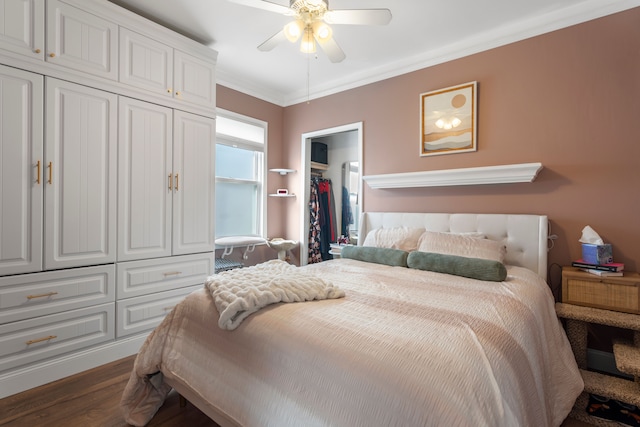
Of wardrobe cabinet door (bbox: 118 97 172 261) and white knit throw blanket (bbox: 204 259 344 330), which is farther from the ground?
wardrobe cabinet door (bbox: 118 97 172 261)

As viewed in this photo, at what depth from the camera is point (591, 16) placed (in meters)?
2.25

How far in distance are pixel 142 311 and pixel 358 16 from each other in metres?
2.63

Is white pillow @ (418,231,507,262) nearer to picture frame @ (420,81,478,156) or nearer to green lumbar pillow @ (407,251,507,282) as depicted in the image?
green lumbar pillow @ (407,251,507,282)

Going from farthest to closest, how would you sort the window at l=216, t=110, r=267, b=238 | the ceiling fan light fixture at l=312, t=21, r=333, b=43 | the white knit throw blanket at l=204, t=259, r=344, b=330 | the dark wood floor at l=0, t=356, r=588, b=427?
the window at l=216, t=110, r=267, b=238
the ceiling fan light fixture at l=312, t=21, r=333, b=43
the dark wood floor at l=0, t=356, r=588, b=427
the white knit throw blanket at l=204, t=259, r=344, b=330

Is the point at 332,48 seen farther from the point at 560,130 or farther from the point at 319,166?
the point at 319,166

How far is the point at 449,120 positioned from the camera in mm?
2879

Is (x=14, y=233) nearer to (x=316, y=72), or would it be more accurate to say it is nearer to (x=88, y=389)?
(x=88, y=389)

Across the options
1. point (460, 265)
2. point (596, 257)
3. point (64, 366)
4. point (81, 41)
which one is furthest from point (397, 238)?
point (81, 41)

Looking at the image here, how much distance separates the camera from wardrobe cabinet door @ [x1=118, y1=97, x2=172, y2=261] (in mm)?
2350

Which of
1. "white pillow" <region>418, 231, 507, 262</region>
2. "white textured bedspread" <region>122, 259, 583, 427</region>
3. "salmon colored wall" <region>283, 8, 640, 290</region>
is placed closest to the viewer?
"white textured bedspread" <region>122, 259, 583, 427</region>

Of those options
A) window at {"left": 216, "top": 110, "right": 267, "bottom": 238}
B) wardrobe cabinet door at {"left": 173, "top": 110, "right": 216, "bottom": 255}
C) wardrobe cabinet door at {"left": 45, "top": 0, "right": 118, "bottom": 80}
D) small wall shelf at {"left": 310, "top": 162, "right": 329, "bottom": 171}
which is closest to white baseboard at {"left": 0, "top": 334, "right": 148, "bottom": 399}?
wardrobe cabinet door at {"left": 173, "top": 110, "right": 216, "bottom": 255}

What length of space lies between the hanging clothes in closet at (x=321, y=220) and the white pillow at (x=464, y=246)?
6.38ft

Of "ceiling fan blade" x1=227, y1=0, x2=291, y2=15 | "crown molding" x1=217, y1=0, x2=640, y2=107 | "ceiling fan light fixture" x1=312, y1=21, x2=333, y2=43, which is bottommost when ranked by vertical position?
"ceiling fan light fixture" x1=312, y1=21, x2=333, y2=43

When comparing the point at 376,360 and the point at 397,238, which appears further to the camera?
the point at 397,238
